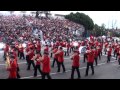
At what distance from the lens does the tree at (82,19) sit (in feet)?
193

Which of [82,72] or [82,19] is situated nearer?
A: [82,72]

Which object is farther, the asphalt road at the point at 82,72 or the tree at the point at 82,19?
the tree at the point at 82,19

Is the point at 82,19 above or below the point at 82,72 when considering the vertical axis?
above

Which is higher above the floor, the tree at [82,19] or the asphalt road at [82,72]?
the tree at [82,19]

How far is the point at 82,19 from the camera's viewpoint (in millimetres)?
59219

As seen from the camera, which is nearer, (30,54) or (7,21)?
(30,54)

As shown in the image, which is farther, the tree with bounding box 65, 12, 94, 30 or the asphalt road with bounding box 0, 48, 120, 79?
the tree with bounding box 65, 12, 94, 30

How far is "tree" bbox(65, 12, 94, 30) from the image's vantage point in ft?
193

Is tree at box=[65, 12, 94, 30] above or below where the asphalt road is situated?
above
